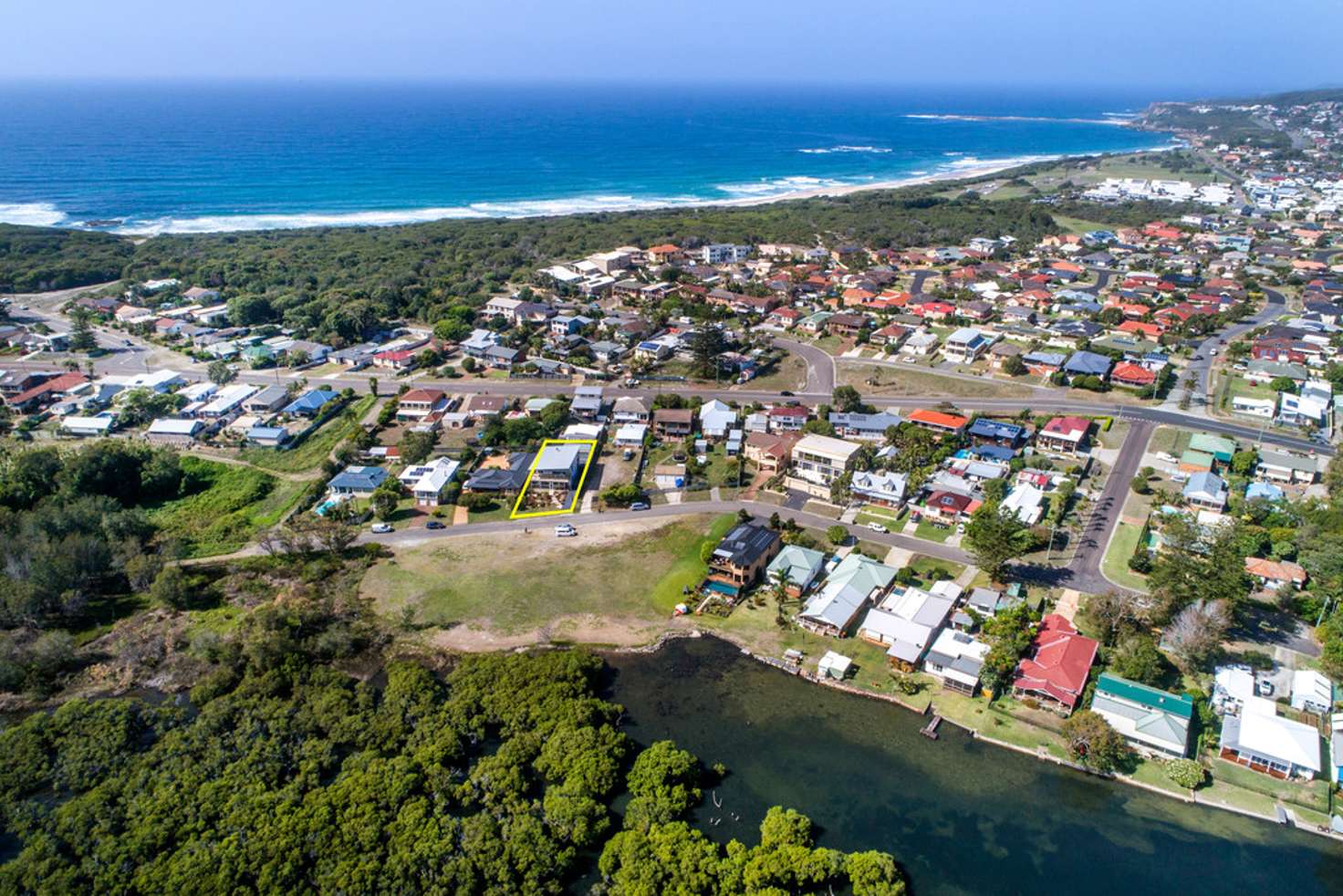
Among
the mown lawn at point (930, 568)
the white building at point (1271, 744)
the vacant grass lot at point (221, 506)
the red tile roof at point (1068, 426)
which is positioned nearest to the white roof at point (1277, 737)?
the white building at point (1271, 744)

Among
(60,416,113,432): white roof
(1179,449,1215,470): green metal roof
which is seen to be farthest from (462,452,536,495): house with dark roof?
(1179,449,1215,470): green metal roof

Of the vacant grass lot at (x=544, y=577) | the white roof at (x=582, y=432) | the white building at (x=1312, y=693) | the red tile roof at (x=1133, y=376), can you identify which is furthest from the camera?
the red tile roof at (x=1133, y=376)

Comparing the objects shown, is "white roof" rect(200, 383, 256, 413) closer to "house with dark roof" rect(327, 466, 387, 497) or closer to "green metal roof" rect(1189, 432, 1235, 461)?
"house with dark roof" rect(327, 466, 387, 497)

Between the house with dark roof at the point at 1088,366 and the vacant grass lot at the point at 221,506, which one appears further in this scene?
the house with dark roof at the point at 1088,366

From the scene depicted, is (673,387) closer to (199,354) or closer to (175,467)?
(175,467)

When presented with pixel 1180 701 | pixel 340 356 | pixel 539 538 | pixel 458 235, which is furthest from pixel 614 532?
pixel 458 235

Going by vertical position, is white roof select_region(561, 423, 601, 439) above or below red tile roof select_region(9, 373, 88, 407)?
below

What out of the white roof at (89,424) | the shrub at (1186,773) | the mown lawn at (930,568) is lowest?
the shrub at (1186,773)

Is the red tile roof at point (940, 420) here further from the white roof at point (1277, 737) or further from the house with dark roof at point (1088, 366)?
the white roof at point (1277, 737)
